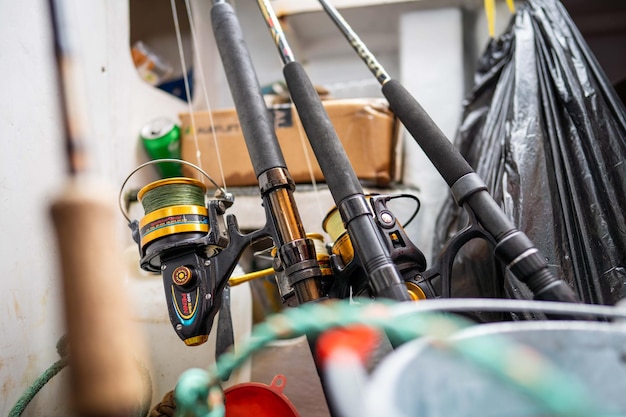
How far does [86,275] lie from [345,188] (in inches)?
22.3

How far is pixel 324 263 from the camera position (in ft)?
3.31

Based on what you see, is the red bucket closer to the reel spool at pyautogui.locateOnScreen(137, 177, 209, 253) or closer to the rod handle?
the reel spool at pyautogui.locateOnScreen(137, 177, 209, 253)

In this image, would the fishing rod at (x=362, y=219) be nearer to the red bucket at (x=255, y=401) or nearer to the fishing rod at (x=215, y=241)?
the fishing rod at (x=215, y=241)

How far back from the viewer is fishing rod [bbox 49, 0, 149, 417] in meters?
0.37

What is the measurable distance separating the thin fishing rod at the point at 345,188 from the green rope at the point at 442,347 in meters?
0.26

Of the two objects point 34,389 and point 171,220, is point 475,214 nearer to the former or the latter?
point 171,220

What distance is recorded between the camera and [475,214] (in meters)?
0.91

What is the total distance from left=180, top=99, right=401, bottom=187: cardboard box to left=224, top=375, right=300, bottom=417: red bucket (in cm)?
81

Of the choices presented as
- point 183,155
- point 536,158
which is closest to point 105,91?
point 183,155

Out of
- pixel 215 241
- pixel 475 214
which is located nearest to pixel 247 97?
pixel 215 241

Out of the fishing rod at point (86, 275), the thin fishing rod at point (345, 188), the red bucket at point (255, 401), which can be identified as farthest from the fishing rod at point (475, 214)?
the fishing rod at point (86, 275)

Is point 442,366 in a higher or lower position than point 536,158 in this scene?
lower

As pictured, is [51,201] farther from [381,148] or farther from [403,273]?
[381,148]

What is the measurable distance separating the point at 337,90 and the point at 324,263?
137 cm
